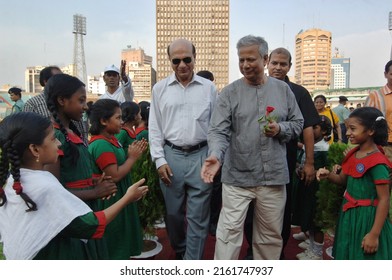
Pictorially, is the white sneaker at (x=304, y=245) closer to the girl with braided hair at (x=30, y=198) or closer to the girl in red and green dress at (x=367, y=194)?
the girl in red and green dress at (x=367, y=194)

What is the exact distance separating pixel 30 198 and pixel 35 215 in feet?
0.30

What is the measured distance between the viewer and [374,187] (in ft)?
7.75

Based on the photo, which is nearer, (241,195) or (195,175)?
(241,195)

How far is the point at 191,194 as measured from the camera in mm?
2949

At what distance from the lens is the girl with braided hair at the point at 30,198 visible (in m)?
1.59

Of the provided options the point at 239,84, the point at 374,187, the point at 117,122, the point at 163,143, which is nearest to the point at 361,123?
the point at 374,187

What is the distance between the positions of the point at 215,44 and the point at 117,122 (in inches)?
3607

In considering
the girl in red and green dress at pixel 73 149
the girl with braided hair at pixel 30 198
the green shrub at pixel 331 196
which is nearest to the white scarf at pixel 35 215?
the girl with braided hair at pixel 30 198

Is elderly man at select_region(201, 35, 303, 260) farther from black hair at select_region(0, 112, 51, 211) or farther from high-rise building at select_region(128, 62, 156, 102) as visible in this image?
high-rise building at select_region(128, 62, 156, 102)

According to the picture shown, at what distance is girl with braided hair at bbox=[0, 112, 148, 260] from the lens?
159 centimetres

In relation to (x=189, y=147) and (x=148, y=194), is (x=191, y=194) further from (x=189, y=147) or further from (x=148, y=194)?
(x=148, y=194)

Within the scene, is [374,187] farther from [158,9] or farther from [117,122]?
[158,9]

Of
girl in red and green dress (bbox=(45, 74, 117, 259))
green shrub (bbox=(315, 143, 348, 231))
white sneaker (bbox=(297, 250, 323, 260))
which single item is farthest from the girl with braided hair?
white sneaker (bbox=(297, 250, 323, 260))
